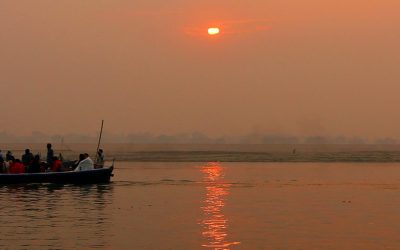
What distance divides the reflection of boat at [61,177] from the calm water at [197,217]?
608mm

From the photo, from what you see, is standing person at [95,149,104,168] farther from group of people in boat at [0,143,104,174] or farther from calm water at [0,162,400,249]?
calm water at [0,162,400,249]

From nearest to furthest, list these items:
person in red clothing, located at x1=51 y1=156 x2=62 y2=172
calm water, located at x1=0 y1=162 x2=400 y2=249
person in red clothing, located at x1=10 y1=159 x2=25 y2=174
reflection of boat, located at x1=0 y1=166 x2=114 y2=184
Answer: calm water, located at x1=0 y1=162 x2=400 y2=249
reflection of boat, located at x1=0 y1=166 x2=114 y2=184
person in red clothing, located at x1=10 y1=159 x2=25 y2=174
person in red clothing, located at x1=51 y1=156 x2=62 y2=172

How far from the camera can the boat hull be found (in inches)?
1757

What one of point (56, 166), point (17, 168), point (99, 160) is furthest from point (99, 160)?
point (17, 168)

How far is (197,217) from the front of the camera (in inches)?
1180

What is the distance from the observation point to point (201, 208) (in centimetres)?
3372

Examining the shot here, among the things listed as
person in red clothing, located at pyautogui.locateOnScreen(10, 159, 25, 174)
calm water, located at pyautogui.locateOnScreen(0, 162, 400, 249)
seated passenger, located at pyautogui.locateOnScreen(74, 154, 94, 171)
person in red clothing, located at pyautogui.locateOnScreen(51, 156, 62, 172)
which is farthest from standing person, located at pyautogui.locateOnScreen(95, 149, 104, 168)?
person in red clothing, located at pyautogui.locateOnScreen(10, 159, 25, 174)

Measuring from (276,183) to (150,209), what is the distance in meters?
21.0

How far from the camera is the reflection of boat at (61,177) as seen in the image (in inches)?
1757

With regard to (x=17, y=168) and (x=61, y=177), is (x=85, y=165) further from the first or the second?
(x=17, y=168)

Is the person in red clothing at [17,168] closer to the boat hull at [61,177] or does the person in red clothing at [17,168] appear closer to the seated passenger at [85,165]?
the boat hull at [61,177]

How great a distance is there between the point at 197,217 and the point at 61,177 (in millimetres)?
17584

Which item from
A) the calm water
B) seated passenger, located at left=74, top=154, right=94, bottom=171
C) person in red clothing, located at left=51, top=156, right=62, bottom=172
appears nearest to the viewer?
the calm water

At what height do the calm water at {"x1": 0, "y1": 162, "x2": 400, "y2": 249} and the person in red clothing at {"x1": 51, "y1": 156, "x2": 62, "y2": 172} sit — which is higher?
the person in red clothing at {"x1": 51, "y1": 156, "x2": 62, "y2": 172}
